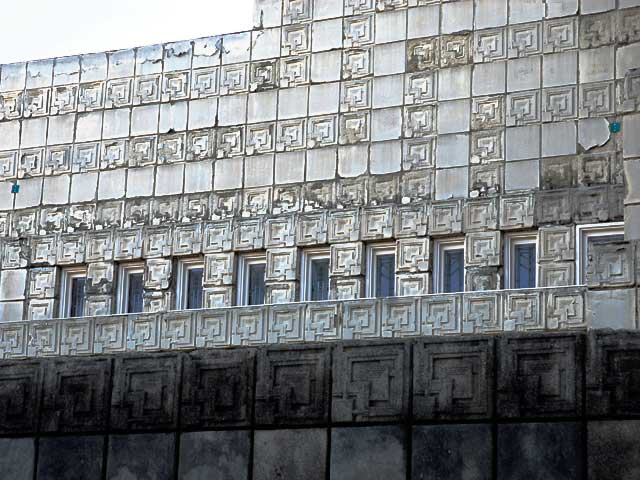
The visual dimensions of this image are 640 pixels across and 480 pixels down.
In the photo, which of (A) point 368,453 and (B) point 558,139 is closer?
(A) point 368,453

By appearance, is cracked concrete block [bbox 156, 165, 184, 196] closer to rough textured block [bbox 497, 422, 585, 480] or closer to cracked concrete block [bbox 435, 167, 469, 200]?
cracked concrete block [bbox 435, 167, 469, 200]

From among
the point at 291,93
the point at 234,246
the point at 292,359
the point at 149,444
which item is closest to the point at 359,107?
the point at 291,93

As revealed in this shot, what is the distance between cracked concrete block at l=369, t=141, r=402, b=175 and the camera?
62.0 feet

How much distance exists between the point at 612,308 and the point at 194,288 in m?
6.02

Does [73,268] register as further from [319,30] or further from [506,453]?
[506,453]

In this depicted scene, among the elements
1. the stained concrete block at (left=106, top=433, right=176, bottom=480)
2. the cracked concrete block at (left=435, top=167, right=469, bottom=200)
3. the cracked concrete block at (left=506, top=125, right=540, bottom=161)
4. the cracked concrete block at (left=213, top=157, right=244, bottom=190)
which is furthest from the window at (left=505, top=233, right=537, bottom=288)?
the stained concrete block at (left=106, top=433, right=176, bottom=480)

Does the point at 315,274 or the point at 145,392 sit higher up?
the point at 315,274

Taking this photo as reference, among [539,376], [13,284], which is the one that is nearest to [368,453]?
[539,376]

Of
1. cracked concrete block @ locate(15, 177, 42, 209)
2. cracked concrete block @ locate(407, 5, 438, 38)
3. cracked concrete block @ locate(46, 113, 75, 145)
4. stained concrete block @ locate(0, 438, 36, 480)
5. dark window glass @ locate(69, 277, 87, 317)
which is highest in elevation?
cracked concrete block @ locate(407, 5, 438, 38)

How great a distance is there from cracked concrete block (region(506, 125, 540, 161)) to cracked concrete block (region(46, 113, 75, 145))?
595 cm

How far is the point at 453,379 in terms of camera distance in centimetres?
1659

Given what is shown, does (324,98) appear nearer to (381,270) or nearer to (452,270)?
(381,270)

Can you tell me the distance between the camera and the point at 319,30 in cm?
1980

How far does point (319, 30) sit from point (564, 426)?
6.34 metres
